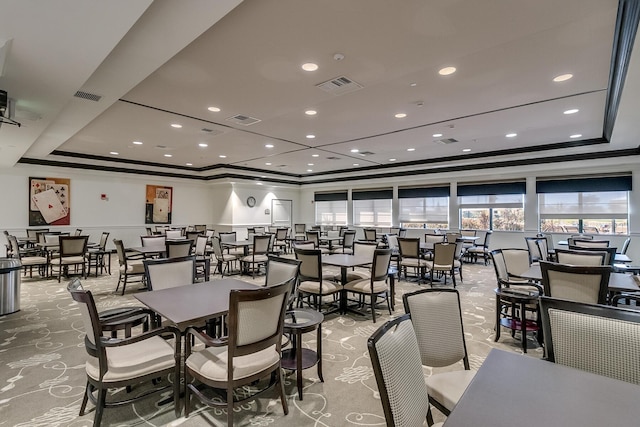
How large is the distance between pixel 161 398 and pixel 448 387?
2.06 m

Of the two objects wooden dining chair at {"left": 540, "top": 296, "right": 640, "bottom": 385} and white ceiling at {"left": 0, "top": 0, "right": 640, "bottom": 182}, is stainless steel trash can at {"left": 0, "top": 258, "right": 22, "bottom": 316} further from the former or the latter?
wooden dining chair at {"left": 540, "top": 296, "right": 640, "bottom": 385}

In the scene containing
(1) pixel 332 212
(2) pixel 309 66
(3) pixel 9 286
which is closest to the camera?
(2) pixel 309 66

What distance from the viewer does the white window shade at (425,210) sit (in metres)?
11.0

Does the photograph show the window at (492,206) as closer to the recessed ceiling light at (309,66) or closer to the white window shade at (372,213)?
the white window shade at (372,213)

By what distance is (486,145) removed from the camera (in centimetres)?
794

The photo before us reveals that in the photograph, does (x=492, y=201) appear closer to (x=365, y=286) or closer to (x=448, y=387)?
(x=365, y=286)

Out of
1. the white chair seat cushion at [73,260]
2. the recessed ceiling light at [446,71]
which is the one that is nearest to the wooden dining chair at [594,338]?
the recessed ceiling light at [446,71]

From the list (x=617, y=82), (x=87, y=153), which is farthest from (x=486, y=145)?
(x=87, y=153)

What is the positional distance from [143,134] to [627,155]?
35.9ft

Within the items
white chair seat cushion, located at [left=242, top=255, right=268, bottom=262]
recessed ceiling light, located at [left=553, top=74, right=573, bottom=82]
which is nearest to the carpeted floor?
white chair seat cushion, located at [left=242, top=255, right=268, bottom=262]

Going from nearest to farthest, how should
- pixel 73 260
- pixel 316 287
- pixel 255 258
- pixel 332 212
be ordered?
pixel 316 287, pixel 73 260, pixel 255 258, pixel 332 212

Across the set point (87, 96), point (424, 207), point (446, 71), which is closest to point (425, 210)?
point (424, 207)

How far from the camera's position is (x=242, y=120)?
569 cm

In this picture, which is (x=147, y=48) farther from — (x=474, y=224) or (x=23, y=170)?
(x=474, y=224)
